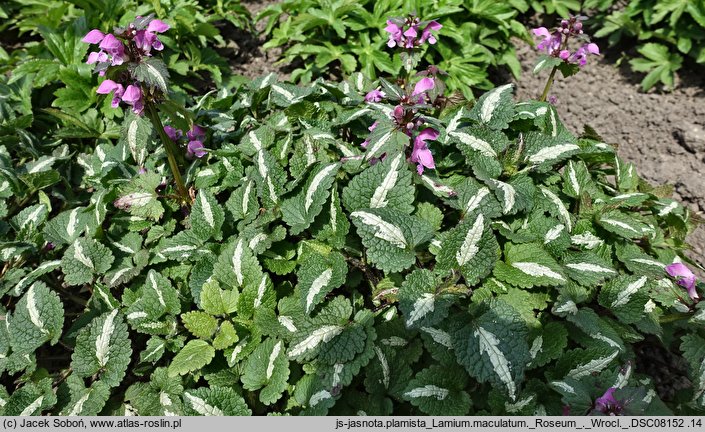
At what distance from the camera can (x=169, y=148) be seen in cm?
202

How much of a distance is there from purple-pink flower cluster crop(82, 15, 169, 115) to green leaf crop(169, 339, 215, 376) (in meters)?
0.91

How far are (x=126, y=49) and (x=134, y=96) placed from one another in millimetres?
164

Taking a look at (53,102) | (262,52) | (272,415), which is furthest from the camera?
(262,52)

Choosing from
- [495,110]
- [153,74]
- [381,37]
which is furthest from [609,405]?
[381,37]

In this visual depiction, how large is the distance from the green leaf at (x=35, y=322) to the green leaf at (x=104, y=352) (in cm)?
11

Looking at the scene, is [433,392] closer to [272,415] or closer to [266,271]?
[272,415]

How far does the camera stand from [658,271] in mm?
1860

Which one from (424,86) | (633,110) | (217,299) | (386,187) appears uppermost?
(424,86)

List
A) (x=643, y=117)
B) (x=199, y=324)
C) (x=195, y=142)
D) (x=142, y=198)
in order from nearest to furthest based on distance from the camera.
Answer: (x=199, y=324) < (x=142, y=198) < (x=195, y=142) < (x=643, y=117)

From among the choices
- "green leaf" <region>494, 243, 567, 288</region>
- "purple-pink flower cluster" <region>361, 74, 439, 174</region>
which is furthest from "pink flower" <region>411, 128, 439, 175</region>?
"green leaf" <region>494, 243, 567, 288</region>

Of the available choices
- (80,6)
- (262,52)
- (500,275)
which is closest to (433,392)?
(500,275)

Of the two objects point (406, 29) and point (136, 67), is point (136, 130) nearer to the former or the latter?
point (136, 67)

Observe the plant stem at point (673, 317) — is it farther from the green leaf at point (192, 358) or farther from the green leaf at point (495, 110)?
the green leaf at point (192, 358)

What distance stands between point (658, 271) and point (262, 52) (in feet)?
10.4
